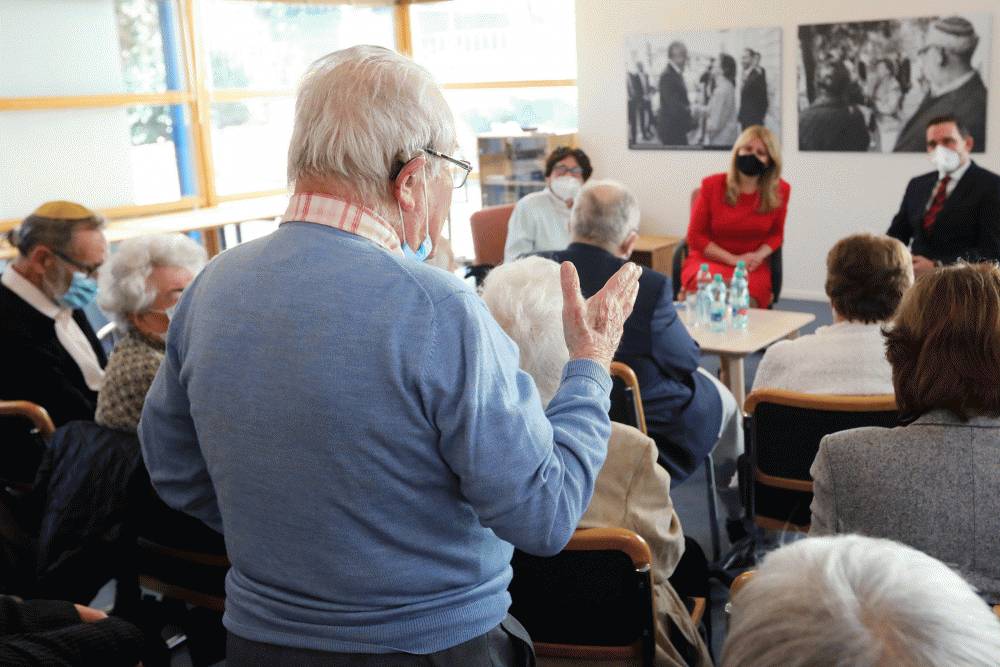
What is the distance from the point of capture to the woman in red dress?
555 cm

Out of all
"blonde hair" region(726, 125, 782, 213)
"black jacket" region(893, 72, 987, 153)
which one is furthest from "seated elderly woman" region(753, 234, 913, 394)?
"black jacket" region(893, 72, 987, 153)

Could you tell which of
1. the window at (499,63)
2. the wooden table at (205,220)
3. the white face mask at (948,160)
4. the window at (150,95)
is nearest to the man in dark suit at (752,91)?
the window at (499,63)

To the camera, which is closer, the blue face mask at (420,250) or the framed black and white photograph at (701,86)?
the blue face mask at (420,250)

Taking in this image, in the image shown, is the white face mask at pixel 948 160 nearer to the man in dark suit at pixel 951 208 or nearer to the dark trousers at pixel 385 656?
the man in dark suit at pixel 951 208

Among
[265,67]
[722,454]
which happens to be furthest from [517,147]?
[722,454]

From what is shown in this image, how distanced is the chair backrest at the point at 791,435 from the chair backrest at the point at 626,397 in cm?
32

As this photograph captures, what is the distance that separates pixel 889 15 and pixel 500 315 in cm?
569

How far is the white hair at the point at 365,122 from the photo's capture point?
1.28 meters

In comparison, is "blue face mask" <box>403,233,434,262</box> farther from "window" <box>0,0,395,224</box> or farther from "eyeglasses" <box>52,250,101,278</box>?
"window" <box>0,0,395,224</box>

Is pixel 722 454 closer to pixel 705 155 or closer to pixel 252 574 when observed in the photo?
pixel 252 574

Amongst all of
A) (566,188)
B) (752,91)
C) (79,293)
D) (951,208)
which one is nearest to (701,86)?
(752,91)

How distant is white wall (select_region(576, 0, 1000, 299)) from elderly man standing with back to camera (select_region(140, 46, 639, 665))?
6278mm

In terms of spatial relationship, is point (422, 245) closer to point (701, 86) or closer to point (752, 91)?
point (752, 91)

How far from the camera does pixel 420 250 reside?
1.43 metres
